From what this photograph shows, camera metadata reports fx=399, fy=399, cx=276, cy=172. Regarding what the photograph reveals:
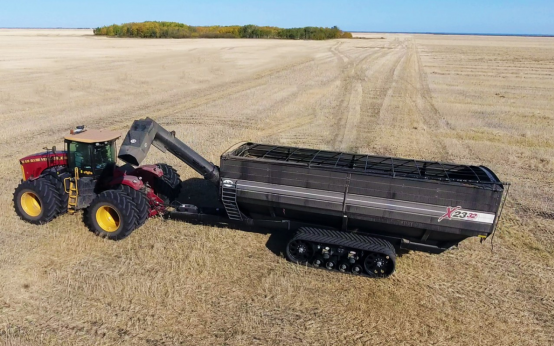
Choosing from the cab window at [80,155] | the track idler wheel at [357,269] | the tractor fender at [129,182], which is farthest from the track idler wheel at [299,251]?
the cab window at [80,155]

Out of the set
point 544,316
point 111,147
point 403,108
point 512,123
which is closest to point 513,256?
point 544,316

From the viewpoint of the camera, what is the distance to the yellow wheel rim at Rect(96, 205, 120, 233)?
835 cm

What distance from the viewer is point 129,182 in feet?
28.2

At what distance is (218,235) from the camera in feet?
28.9

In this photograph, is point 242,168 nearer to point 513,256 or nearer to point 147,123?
point 147,123

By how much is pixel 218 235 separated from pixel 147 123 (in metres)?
2.87

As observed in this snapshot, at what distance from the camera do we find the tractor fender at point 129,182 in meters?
8.58

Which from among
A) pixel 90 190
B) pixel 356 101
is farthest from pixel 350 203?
pixel 356 101

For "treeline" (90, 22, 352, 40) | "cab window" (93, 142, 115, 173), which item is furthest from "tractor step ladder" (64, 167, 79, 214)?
"treeline" (90, 22, 352, 40)

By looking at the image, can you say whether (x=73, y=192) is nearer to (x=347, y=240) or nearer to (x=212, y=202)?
(x=212, y=202)

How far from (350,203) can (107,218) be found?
200 inches

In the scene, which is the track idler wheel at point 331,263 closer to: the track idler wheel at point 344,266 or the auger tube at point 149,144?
the track idler wheel at point 344,266

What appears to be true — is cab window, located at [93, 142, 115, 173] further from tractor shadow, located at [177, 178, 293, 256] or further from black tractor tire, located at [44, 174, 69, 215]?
tractor shadow, located at [177, 178, 293, 256]

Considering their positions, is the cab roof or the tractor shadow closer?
the cab roof
